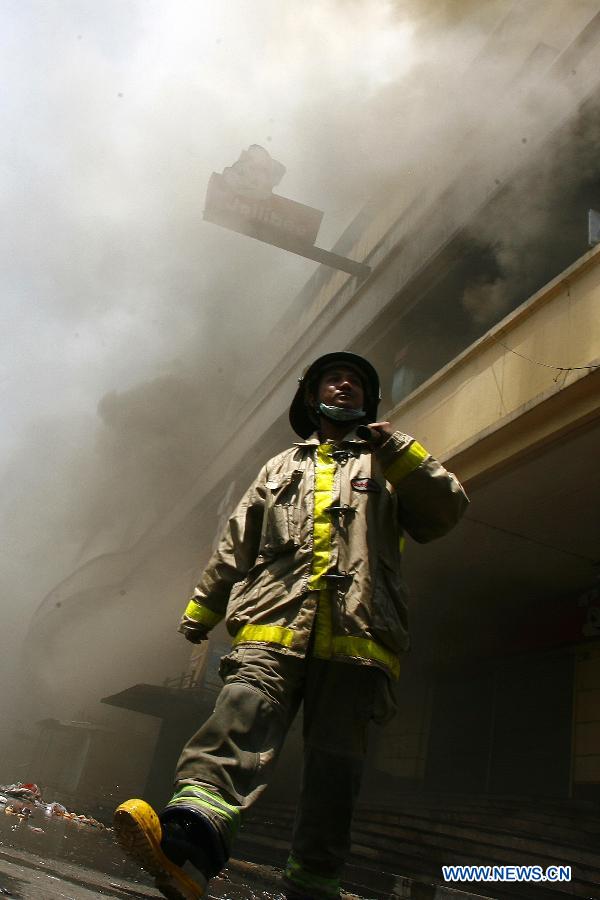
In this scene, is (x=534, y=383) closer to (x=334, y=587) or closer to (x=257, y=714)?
(x=334, y=587)

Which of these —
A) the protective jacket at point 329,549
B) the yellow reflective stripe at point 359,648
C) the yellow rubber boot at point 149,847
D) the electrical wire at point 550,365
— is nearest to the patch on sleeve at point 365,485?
the protective jacket at point 329,549

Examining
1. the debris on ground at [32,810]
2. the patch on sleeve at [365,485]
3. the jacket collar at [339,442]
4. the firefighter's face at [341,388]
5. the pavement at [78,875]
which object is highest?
the firefighter's face at [341,388]

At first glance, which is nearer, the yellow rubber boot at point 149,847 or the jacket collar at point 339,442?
the yellow rubber boot at point 149,847

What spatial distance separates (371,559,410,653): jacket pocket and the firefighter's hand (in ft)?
1.20

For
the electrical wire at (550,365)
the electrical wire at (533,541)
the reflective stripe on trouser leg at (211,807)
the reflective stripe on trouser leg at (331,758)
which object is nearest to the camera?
the reflective stripe on trouser leg at (211,807)

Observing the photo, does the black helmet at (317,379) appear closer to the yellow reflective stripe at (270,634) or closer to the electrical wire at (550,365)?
the yellow reflective stripe at (270,634)

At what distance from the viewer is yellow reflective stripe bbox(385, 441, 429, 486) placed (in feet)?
7.47

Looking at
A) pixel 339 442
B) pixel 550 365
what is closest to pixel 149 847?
pixel 339 442

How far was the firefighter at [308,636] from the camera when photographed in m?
1.67

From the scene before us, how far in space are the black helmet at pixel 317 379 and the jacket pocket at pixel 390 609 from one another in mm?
645

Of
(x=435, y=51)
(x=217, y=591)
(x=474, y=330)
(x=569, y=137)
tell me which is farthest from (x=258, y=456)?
(x=217, y=591)

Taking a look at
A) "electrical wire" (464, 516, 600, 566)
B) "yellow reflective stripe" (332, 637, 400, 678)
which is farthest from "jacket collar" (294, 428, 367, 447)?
"electrical wire" (464, 516, 600, 566)

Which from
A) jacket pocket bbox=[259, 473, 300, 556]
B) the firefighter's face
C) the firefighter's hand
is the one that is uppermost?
the firefighter's face

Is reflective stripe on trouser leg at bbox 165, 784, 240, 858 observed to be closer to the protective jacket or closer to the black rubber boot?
the black rubber boot
